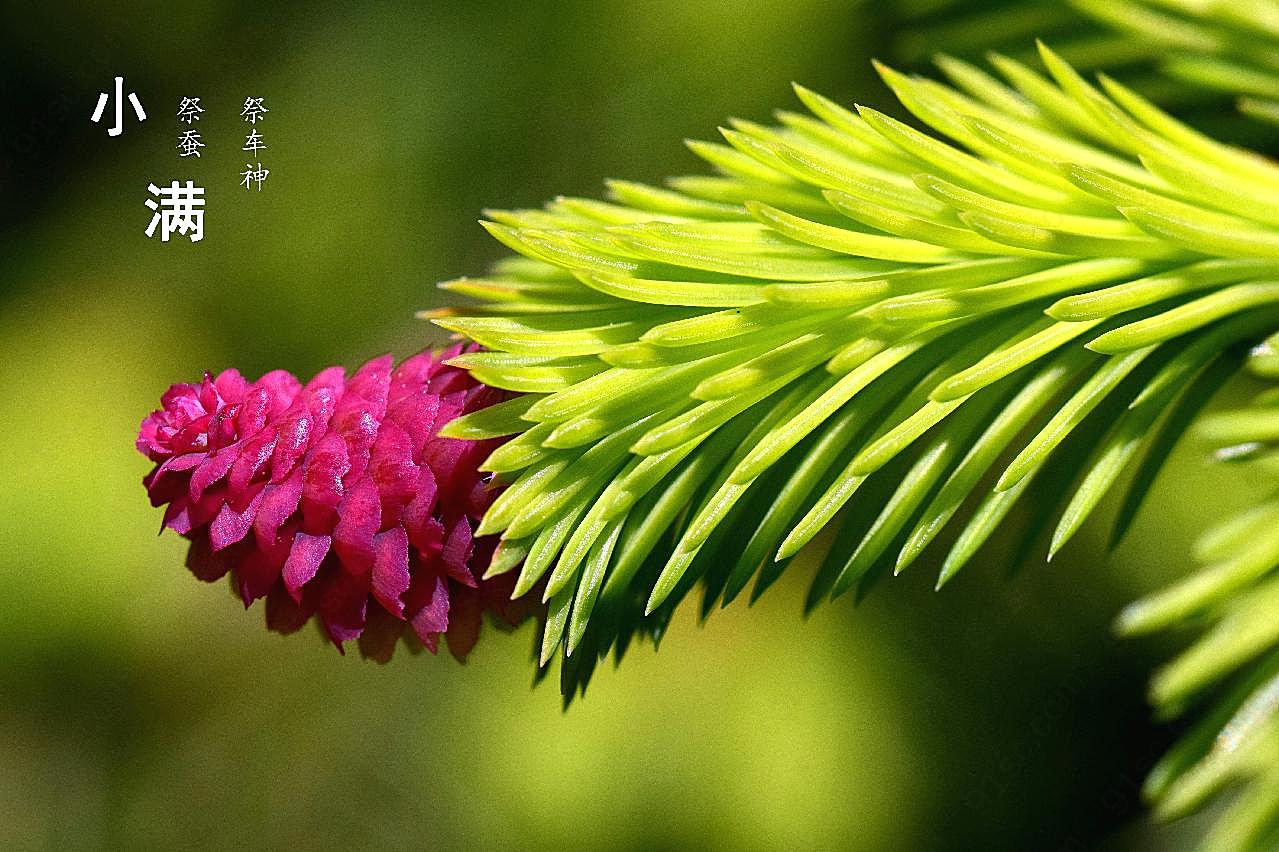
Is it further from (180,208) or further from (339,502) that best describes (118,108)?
(339,502)

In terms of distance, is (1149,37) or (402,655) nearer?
(1149,37)

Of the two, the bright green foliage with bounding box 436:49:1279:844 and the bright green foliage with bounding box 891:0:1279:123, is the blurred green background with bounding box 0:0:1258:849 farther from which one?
the bright green foliage with bounding box 436:49:1279:844

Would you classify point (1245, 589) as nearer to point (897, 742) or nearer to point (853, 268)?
point (853, 268)

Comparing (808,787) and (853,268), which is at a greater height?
(853,268)

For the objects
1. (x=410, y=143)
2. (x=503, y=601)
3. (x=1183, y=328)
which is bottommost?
(x=503, y=601)

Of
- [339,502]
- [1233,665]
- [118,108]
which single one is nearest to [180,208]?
[118,108]

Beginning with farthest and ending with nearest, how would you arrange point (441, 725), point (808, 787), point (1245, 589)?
1. point (441, 725)
2. point (808, 787)
3. point (1245, 589)

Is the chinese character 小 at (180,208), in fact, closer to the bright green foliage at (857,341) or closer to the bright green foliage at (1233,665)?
the bright green foliage at (857,341)

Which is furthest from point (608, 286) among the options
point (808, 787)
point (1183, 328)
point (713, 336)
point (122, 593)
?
point (122, 593)
